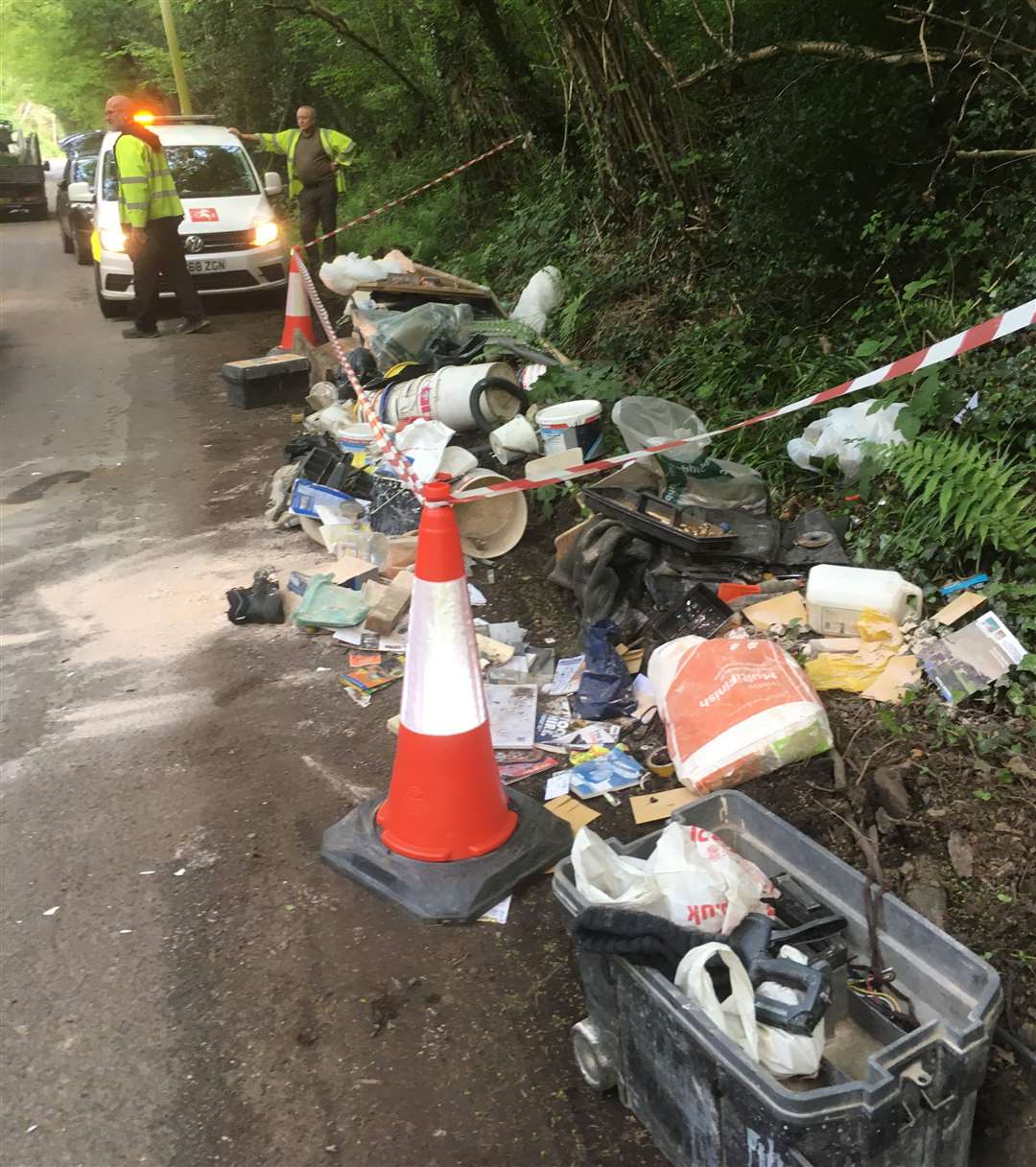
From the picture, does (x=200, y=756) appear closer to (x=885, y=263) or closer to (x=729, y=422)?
(x=729, y=422)

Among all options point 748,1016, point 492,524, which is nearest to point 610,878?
point 748,1016

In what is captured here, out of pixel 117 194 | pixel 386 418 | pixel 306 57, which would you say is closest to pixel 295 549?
pixel 386 418

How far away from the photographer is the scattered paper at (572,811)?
3.53m

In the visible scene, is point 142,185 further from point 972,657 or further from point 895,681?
point 972,657

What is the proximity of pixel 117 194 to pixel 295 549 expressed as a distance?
310 inches

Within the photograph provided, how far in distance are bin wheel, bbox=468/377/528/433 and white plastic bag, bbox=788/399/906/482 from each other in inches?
74.2

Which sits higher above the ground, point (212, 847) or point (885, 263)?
point (885, 263)

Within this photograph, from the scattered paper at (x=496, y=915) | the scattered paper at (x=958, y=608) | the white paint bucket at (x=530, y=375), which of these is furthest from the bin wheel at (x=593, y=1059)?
the white paint bucket at (x=530, y=375)

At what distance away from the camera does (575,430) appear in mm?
5559

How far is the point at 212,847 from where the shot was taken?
11.6ft

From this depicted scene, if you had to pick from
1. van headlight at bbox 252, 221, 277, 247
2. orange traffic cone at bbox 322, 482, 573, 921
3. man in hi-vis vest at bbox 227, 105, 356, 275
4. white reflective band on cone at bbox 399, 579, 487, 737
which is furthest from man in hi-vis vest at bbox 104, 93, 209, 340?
white reflective band on cone at bbox 399, 579, 487, 737

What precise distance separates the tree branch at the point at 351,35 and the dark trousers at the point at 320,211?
6.49ft

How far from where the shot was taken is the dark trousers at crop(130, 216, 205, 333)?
34.7ft

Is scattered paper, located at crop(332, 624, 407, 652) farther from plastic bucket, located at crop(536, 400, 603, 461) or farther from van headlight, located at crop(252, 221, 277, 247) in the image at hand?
van headlight, located at crop(252, 221, 277, 247)
